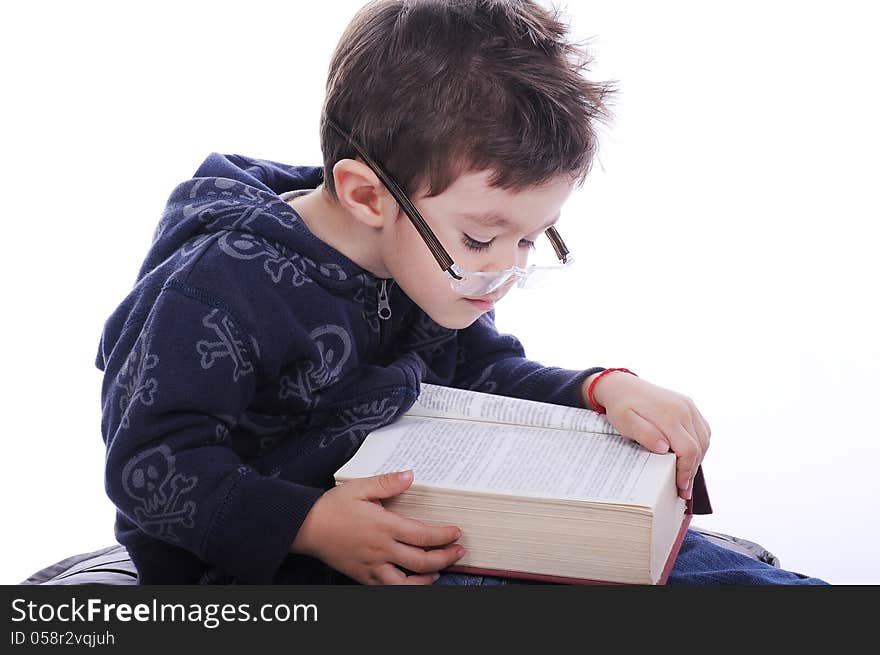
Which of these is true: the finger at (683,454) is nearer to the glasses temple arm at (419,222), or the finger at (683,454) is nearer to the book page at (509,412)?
the book page at (509,412)

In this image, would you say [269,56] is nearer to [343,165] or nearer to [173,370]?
[343,165]

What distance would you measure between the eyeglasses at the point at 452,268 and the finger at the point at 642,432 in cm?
17

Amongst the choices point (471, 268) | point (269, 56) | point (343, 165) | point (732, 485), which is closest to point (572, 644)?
point (471, 268)

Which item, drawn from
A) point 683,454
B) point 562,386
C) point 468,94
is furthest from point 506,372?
point 468,94

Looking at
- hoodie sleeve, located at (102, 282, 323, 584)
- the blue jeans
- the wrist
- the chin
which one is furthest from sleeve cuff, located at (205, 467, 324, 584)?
the wrist

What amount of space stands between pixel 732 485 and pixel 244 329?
1168 millimetres

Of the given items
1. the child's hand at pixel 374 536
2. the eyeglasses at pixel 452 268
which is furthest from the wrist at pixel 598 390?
the child's hand at pixel 374 536

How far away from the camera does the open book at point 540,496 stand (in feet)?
3.57

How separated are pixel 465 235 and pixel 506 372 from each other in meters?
0.29

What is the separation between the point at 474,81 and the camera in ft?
3.84

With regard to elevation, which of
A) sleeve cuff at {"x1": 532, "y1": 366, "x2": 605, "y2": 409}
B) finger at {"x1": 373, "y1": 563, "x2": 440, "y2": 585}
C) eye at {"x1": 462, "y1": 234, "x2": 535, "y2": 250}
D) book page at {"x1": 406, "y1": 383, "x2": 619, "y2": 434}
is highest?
eye at {"x1": 462, "y1": 234, "x2": 535, "y2": 250}

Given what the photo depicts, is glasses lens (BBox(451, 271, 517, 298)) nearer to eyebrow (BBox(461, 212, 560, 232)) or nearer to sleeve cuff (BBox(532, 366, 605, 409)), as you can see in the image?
eyebrow (BBox(461, 212, 560, 232))

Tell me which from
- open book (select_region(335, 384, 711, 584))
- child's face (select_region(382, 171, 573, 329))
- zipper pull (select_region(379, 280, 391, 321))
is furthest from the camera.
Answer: zipper pull (select_region(379, 280, 391, 321))

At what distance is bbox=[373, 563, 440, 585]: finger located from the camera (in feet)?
3.65
